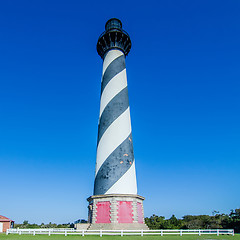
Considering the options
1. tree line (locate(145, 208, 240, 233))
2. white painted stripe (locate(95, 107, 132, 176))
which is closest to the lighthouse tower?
white painted stripe (locate(95, 107, 132, 176))

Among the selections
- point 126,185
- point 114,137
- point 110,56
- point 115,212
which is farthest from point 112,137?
point 110,56

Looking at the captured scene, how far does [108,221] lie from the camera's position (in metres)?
16.3

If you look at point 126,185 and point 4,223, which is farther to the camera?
point 4,223

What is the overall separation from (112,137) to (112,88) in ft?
17.0

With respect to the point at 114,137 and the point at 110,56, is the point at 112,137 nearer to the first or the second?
the point at 114,137

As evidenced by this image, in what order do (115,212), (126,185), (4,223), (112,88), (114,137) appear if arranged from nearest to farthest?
(115,212) < (126,185) < (114,137) < (112,88) < (4,223)

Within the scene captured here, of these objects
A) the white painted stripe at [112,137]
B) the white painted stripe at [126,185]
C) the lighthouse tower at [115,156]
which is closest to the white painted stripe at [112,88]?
the lighthouse tower at [115,156]

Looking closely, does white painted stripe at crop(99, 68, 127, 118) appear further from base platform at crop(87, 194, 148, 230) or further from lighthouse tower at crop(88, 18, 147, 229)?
base platform at crop(87, 194, 148, 230)

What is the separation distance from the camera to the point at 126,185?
58.1ft

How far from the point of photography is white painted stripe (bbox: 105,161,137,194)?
1738 cm

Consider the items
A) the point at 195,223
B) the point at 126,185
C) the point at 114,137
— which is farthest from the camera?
the point at 195,223

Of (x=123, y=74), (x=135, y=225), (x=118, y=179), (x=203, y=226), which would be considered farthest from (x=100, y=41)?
(x=203, y=226)

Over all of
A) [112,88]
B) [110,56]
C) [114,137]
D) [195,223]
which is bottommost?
[195,223]

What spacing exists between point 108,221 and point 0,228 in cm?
1596
